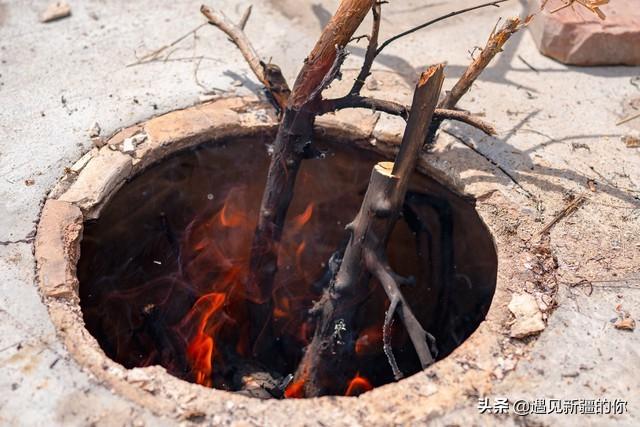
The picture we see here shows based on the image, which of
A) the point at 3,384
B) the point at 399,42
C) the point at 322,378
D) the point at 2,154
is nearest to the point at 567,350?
the point at 322,378

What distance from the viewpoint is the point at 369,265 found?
2.77m

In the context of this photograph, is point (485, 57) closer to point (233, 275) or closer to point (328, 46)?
point (328, 46)

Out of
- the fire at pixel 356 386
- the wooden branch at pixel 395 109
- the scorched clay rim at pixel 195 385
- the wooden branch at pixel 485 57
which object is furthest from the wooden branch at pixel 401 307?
the wooden branch at pixel 485 57

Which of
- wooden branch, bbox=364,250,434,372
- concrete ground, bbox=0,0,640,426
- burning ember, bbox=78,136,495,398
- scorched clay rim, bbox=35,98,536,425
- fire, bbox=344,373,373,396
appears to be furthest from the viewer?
burning ember, bbox=78,136,495,398

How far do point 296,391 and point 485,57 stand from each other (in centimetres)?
176

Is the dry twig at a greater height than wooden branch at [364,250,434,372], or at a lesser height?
greater

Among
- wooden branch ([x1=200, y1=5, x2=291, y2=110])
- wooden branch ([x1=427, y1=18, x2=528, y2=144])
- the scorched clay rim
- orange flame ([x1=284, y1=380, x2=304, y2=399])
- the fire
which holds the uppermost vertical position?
wooden branch ([x1=427, y1=18, x2=528, y2=144])

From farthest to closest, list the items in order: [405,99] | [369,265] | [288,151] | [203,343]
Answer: [405,99] → [203,343] → [288,151] → [369,265]

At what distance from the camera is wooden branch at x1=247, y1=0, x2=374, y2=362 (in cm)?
262

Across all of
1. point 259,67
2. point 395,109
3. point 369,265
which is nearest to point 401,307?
point 369,265

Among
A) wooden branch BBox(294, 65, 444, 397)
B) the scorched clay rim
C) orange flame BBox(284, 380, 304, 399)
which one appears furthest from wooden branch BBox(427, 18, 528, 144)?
orange flame BBox(284, 380, 304, 399)

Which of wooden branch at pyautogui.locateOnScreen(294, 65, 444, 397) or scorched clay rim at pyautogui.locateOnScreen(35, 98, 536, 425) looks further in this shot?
wooden branch at pyautogui.locateOnScreen(294, 65, 444, 397)

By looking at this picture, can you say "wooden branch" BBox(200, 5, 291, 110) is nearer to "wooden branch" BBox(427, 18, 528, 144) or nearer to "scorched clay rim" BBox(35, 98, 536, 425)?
"scorched clay rim" BBox(35, 98, 536, 425)

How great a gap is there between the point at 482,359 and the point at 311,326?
1460mm
